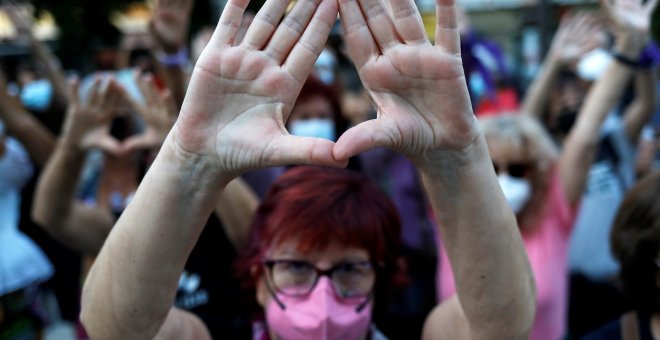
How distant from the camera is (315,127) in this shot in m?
2.94

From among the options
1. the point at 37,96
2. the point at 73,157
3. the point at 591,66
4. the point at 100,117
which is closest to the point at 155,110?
the point at 100,117

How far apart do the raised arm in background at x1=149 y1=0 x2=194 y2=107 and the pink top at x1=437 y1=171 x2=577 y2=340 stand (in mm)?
1172

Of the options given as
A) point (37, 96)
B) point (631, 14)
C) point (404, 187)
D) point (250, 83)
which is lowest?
point (37, 96)

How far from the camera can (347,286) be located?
1.57 metres

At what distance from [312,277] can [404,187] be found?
154 centimetres

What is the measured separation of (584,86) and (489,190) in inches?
118

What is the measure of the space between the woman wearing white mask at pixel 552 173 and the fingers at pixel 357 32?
131cm

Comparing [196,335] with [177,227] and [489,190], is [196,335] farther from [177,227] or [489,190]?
[489,190]

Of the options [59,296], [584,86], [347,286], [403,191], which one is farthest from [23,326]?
[584,86]

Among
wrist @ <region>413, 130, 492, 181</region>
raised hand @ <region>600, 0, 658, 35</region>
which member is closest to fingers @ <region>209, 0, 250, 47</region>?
wrist @ <region>413, 130, 492, 181</region>

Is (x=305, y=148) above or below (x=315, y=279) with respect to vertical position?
above

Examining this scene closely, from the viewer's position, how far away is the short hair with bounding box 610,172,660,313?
1799mm

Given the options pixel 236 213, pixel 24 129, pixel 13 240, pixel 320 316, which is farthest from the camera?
pixel 13 240

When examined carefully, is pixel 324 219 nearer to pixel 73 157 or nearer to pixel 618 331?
pixel 618 331
